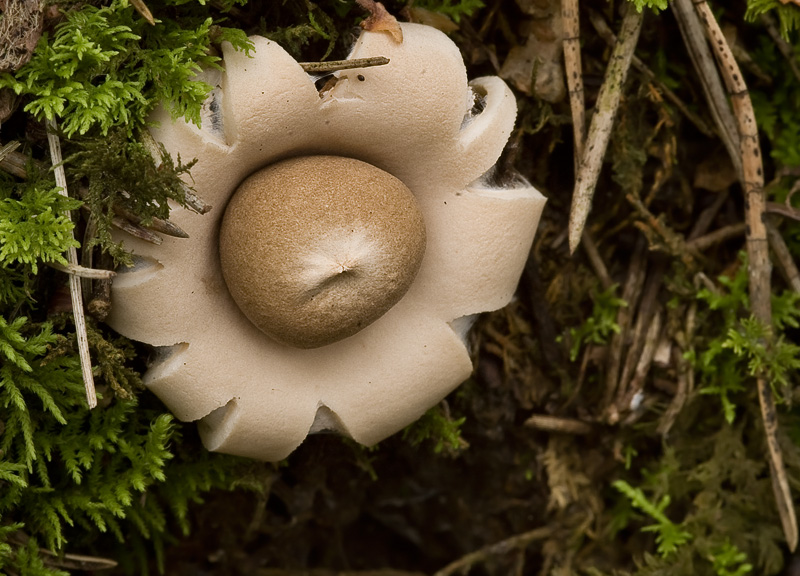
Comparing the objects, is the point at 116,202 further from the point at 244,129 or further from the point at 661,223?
the point at 661,223

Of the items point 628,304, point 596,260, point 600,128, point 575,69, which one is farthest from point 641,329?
point 575,69

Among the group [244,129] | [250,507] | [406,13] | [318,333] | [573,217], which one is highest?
[406,13]

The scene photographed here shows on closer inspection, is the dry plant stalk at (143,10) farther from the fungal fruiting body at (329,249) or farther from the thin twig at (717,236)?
the thin twig at (717,236)

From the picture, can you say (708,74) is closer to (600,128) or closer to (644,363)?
(600,128)

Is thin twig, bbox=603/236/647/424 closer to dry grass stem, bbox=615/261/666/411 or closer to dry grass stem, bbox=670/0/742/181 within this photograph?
dry grass stem, bbox=615/261/666/411

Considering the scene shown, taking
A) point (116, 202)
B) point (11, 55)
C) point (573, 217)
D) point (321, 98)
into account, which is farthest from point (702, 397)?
point (11, 55)

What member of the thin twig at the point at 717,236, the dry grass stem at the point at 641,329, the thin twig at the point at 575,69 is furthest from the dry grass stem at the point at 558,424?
the thin twig at the point at 575,69
